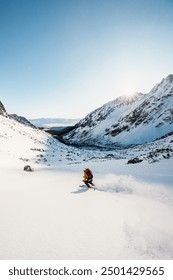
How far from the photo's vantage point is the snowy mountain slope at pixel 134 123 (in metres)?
92.7

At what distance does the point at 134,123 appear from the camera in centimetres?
10962

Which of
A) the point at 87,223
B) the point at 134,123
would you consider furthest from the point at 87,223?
the point at 134,123

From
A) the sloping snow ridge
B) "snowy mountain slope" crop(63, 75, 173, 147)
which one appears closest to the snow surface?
the sloping snow ridge

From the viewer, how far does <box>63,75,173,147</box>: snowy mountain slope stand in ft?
304

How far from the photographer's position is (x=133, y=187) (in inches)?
449

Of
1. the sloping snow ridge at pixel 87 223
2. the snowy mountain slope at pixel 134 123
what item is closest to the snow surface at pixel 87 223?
the sloping snow ridge at pixel 87 223

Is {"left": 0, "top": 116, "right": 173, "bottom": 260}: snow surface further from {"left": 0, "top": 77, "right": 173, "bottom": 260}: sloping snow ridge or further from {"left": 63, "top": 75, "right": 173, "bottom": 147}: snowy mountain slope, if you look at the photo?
{"left": 63, "top": 75, "right": 173, "bottom": 147}: snowy mountain slope

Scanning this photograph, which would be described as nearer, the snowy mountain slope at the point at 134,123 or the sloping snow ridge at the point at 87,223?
the sloping snow ridge at the point at 87,223

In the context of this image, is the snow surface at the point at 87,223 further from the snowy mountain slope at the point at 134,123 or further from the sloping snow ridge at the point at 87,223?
the snowy mountain slope at the point at 134,123
